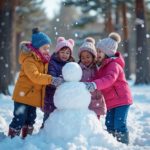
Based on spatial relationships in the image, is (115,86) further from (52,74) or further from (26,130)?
(26,130)

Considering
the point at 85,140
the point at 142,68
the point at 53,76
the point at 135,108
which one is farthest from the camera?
the point at 142,68

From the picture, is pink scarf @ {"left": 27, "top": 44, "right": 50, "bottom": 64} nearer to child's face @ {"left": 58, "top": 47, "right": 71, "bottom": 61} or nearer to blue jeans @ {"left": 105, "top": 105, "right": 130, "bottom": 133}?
child's face @ {"left": 58, "top": 47, "right": 71, "bottom": 61}

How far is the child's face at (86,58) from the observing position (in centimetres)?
587

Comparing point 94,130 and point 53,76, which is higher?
point 53,76

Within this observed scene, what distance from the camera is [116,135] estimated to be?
19.5 feet

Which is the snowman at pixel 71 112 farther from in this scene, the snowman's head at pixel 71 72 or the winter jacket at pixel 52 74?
the winter jacket at pixel 52 74

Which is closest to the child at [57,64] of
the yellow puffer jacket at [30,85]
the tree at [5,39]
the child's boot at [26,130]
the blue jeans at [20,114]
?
→ the yellow puffer jacket at [30,85]

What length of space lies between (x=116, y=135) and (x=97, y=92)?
722 millimetres

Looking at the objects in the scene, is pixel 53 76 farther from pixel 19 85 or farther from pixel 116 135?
pixel 116 135

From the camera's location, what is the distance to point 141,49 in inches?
764

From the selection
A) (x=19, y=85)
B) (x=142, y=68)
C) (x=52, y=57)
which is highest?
(x=52, y=57)

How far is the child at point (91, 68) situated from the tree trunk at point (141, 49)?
13.4 meters

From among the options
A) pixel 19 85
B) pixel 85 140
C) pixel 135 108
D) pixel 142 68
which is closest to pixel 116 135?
pixel 85 140

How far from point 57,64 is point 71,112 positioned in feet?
3.11
